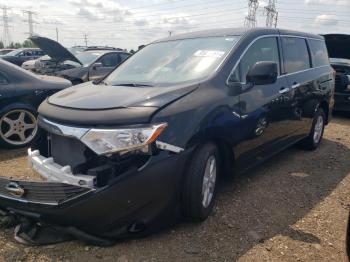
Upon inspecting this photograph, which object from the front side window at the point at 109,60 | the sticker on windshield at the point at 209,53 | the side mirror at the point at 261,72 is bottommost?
the front side window at the point at 109,60

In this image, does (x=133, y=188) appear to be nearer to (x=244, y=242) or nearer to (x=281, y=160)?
(x=244, y=242)

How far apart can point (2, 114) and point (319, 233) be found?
4.40 m

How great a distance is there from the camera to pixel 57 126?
295cm

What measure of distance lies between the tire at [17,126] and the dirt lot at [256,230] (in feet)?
1.73

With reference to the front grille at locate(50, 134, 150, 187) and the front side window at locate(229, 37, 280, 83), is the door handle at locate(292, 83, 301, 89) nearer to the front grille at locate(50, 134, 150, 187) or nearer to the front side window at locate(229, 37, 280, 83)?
the front side window at locate(229, 37, 280, 83)

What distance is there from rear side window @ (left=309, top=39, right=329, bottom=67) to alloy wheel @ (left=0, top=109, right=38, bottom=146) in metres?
4.35

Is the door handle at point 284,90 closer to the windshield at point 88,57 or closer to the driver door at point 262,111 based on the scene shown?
the driver door at point 262,111

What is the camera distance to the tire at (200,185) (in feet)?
10.0

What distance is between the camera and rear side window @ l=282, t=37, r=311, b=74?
4.87m

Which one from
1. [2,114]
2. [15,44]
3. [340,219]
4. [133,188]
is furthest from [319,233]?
[15,44]

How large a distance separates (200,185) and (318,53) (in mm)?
3983

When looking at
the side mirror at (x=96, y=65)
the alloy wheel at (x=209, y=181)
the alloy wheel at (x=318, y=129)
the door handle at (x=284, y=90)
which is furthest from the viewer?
the side mirror at (x=96, y=65)

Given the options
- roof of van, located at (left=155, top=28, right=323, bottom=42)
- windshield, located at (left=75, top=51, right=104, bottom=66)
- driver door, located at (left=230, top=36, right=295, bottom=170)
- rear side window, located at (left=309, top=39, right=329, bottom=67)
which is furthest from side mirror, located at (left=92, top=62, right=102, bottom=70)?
driver door, located at (left=230, top=36, right=295, bottom=170)

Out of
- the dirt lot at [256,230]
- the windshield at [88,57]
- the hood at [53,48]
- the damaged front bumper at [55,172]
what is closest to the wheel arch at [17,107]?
the dirt lot at [256,230]
